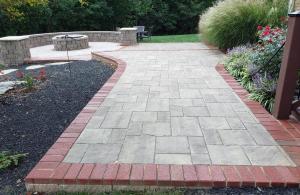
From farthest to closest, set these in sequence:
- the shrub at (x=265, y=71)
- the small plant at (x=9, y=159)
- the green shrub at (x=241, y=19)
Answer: the green shrub at (x=241, y=19)
the shrub at (x=265, y=71)
the small plant at (x=9, y=159)

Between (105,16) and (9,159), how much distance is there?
53.3 feet

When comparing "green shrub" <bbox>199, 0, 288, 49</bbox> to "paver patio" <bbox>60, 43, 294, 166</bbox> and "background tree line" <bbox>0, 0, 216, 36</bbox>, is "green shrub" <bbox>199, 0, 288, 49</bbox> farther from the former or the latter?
"background tree line" <bbox>0, 0, 216, 36</bbox>

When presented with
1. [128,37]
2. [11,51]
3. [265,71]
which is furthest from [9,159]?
[128,37]

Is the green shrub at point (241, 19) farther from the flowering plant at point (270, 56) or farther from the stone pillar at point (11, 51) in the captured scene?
the stone pillar at point (11, 51)

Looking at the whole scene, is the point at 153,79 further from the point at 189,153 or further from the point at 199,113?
the point at 189,153

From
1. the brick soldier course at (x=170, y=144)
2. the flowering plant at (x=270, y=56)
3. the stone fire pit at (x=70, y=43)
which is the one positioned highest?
the flowering plant at (x=270, y=56)

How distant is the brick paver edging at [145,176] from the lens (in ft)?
7.25

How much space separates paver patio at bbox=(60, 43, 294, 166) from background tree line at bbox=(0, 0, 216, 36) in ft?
31.1

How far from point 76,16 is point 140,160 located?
619 inches

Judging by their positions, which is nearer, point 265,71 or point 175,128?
point 175,128

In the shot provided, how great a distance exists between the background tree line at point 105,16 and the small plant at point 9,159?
1035 cm

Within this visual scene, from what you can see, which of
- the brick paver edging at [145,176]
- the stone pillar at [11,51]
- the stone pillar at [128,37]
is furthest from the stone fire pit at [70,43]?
the brick paver edging at [145,176]

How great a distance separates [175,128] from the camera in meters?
3.13

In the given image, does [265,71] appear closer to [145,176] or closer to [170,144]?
[170,144]
